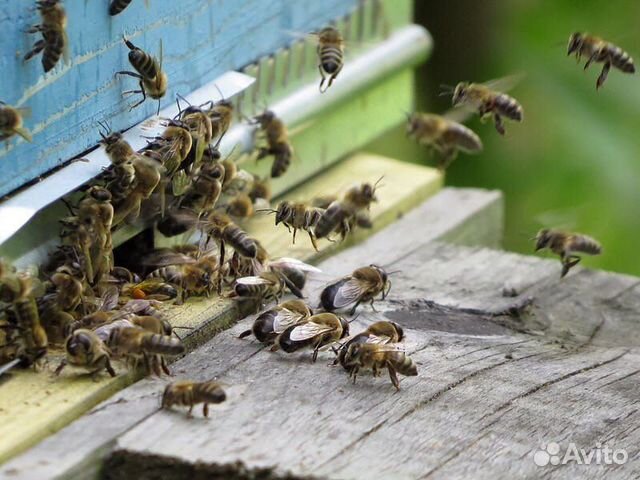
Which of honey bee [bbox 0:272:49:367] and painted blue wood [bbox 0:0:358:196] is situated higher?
painted blue wood [bbox 0:0:358:196]

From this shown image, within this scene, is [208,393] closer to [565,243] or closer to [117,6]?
[117,6]

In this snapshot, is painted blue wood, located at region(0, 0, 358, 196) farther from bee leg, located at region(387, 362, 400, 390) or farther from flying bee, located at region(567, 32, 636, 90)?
flying bee, located at region(567, 32, 636, 90)

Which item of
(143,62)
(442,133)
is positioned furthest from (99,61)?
(442,133)

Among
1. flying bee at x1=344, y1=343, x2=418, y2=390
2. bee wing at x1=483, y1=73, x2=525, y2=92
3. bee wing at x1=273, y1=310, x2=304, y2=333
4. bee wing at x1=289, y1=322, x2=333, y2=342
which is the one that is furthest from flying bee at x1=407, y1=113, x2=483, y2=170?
flying bee at x1=344, y1=343, x2=418, y2=390

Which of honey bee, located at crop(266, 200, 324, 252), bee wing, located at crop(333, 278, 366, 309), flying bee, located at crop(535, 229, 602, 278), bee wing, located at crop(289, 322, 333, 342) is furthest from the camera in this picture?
flying bee, located at crop(535, 229, 602, 278)

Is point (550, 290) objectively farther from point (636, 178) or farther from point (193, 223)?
point (636, 178)

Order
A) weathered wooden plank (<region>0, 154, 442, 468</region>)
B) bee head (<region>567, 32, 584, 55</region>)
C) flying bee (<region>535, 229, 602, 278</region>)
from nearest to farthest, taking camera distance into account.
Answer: weathered wooden plank (<region>0, 154, 442, 468</region>) < flying bee (<region>535, 229, 602, 278</region>) < bee head (<region>567, 32, 584, 55</region>)

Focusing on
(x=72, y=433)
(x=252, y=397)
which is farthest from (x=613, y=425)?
(x=72, y=433)

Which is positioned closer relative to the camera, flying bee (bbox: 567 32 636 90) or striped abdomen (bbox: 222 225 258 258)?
striped abdomen (bbox: 222 225 258 258)
